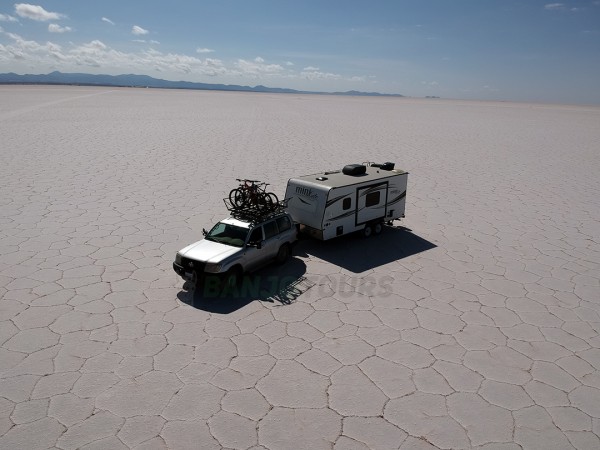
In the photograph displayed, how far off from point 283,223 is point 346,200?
2229 millimetres

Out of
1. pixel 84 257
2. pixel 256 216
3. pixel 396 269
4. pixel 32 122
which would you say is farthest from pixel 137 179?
pixel 32 122

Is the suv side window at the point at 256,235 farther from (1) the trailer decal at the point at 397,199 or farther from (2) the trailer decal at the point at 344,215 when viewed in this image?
(1) the trailer decal at the point at 397,199

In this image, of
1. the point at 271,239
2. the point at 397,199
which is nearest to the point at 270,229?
the point at 271,239

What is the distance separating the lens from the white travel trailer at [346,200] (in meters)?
13.3

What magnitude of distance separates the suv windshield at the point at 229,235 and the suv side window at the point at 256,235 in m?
0.19

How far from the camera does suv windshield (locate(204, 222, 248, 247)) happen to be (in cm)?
1162

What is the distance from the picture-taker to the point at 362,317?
10.1 m

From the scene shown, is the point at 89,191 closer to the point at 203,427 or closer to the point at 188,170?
the point at 188,170

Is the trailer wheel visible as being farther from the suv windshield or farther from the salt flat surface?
the suv windshield

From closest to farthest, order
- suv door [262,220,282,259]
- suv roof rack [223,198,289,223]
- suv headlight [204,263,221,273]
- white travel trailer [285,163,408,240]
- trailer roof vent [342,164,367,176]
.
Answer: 1. suv headlight [204,263,221,273]
2. suv door [262,220,282,259]
3. suv roof rack [223,198,289,223]
4. white travel trailer [285,163,408,240]
5. trailer roof vent [342,164,367,176]

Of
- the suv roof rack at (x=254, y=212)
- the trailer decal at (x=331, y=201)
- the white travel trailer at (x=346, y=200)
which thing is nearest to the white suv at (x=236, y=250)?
the suv roof rack at (x=254, y=212)

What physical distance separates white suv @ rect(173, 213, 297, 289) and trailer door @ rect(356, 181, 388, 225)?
2.52 m

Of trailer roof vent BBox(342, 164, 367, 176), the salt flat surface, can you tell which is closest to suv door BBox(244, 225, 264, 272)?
the salt flat surface

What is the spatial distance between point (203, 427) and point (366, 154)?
89.3ft
